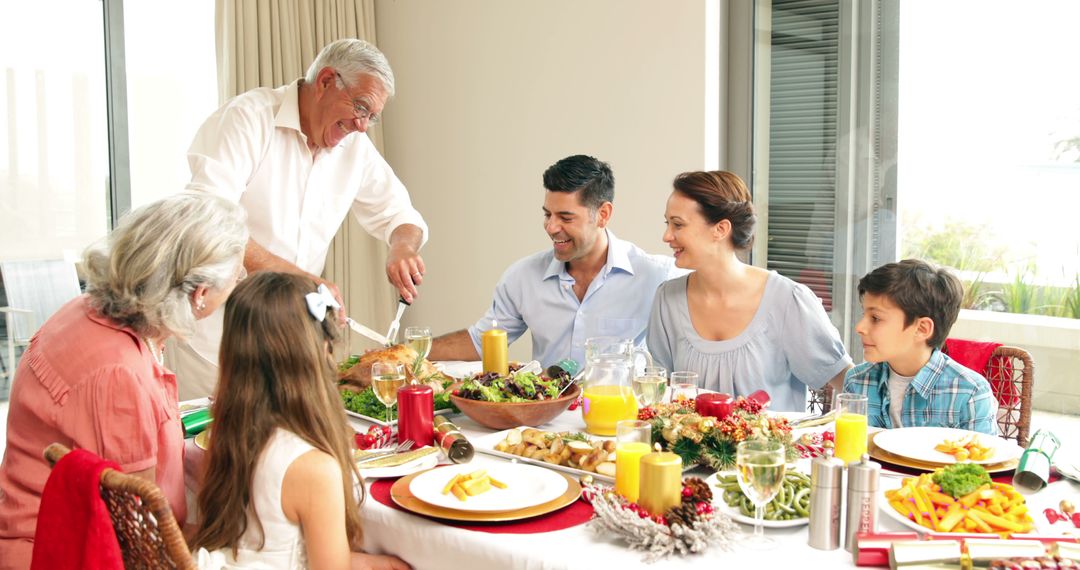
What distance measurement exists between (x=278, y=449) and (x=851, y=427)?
104cm

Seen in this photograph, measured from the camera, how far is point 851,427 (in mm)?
1836

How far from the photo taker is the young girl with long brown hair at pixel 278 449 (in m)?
1.61

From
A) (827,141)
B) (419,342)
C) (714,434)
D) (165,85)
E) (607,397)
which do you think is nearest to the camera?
(714,434)

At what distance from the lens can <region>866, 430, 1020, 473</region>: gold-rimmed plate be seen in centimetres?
180

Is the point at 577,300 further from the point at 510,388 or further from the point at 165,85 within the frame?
the point at 165,85

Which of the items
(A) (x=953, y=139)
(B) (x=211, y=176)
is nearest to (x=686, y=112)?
(A) (x=953, y=139)

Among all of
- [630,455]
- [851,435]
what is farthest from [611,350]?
[630,455]

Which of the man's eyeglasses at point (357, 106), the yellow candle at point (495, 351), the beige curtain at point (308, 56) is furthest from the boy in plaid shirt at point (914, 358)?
the beige curtain at point (308, 56)

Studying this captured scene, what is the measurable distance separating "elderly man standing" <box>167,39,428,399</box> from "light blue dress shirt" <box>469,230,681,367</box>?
13.5 inches

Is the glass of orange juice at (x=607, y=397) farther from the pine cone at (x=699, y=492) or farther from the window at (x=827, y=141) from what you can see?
the window at (x=827, y=141)

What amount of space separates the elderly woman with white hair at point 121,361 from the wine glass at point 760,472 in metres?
1.02

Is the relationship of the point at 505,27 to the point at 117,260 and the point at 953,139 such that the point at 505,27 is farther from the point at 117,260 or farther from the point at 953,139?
the point at 117,260

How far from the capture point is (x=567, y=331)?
3168 mm

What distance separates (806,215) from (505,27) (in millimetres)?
1584
